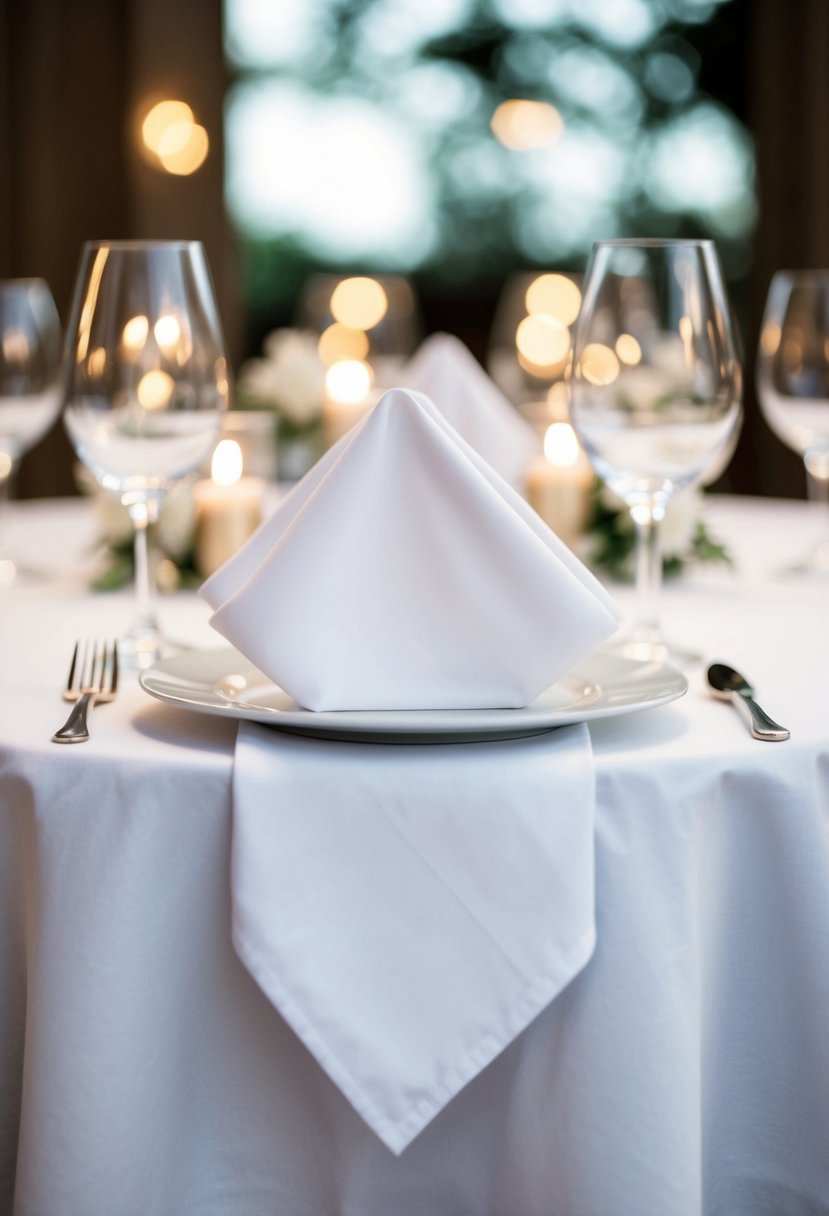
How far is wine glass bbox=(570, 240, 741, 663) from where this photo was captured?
1153 mm

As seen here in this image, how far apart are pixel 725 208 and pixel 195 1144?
4.93 metres

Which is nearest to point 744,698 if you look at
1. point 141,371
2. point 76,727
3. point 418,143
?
point 76,727

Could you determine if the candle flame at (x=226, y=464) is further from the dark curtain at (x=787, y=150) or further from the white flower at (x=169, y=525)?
the dark curtain at (x=787, y=150)

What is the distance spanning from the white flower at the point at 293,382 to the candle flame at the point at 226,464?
0.53m

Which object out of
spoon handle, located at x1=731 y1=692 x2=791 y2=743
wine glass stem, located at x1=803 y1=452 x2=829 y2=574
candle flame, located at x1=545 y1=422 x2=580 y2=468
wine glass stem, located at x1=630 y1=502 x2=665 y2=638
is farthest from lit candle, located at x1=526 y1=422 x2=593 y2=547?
spoon handle, located at x1=731 y1=692 x2=791 y2=743

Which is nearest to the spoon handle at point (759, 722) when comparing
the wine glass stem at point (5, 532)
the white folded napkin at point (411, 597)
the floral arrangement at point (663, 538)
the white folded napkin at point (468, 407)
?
the white folded napkin at point (411, 597)

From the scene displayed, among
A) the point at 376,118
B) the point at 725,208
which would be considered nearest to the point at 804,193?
the point at 725,208

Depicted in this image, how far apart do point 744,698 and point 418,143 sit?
5.10m

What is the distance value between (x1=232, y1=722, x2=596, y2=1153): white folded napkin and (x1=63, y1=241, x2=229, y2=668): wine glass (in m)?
0.41

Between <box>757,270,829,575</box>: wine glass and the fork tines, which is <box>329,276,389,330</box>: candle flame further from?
the fork tines

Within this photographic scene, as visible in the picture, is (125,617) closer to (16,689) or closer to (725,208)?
(16,689)

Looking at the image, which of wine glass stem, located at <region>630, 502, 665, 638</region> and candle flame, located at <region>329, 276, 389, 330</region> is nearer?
wine glass stem, located at <region>630, 502, 665, 638</region>

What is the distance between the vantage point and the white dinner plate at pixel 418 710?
829 millimetres

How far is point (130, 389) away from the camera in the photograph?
1165 mm
